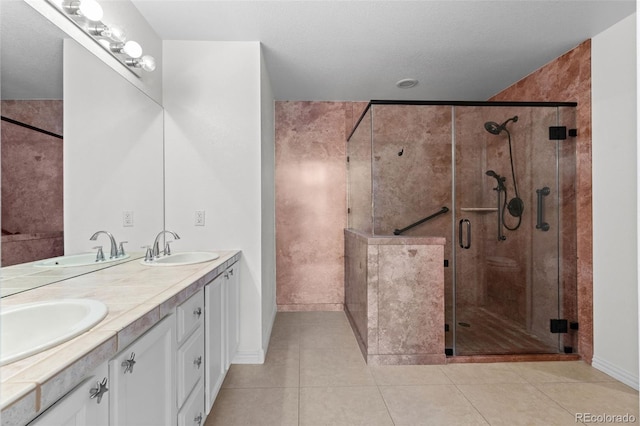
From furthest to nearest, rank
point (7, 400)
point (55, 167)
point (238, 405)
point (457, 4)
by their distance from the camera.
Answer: point (457, 4)
point (238, 405)
point (55, 167)
point (7, 400)

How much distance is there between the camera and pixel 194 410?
4.29ft

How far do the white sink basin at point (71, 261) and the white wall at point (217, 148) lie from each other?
0.78 m

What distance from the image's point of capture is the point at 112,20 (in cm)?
167

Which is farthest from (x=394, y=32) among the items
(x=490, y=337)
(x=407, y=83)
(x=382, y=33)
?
(x=490, y=337)

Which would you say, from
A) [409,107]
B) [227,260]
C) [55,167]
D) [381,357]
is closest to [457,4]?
[409,107]

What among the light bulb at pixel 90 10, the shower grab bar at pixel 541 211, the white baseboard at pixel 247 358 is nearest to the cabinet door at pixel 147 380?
the white baseboard at pixel 247 358

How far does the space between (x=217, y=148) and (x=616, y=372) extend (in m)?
3.27

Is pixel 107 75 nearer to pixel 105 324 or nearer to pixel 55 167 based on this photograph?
pixel 55 167

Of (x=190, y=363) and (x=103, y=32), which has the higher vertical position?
(x=103, y=32)

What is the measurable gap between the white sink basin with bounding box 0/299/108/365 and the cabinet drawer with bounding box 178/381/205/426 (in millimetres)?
587

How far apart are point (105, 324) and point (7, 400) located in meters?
0.33

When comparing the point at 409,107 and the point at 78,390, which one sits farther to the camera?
the point at 409,107

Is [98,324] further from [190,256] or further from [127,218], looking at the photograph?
[190,256]

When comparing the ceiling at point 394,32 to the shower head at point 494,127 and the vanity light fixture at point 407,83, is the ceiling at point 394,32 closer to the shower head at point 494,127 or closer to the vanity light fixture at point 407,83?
the vanity light fixture at point 407,83
